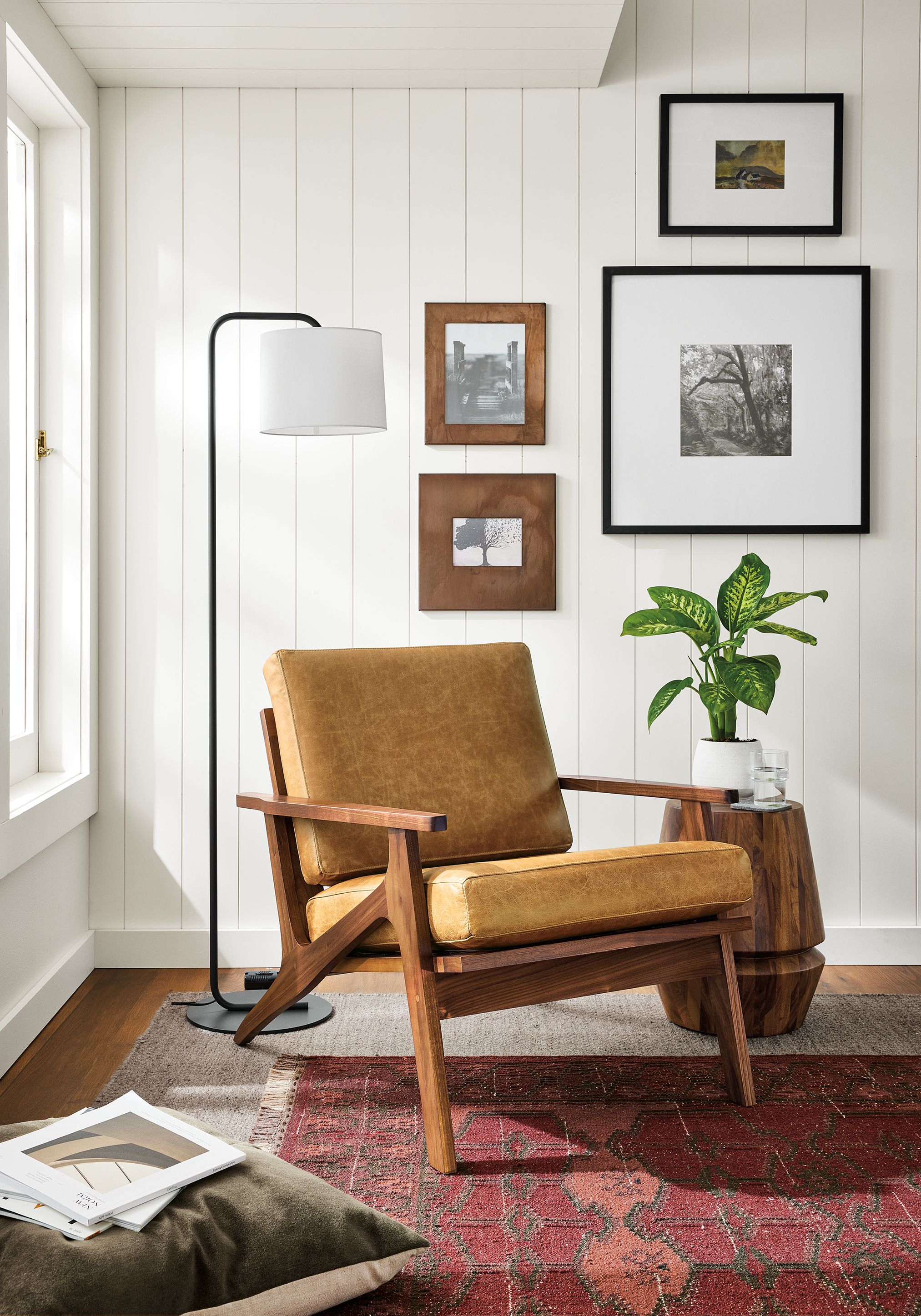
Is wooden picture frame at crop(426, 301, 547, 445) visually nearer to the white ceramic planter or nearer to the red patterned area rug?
the white ceramic planter

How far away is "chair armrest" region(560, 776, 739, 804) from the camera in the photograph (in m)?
2.29

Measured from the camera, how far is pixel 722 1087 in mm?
2266

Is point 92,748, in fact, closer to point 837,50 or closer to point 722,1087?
point 722,1087

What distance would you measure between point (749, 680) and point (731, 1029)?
79 cm

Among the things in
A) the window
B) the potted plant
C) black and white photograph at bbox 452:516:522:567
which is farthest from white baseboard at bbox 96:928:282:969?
the potted plant

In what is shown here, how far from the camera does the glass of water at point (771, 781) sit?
259cm

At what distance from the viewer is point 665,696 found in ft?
9.03

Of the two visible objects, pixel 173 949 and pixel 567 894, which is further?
pixel 173 949

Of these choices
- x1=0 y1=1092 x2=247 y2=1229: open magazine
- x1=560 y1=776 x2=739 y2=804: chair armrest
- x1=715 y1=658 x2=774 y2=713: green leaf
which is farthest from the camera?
x1=715 y1=658 x2=774 y2=713: green leaf

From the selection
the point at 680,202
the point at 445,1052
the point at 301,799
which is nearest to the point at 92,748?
the point at 301,799

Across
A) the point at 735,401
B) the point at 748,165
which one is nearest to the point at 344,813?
the point at 735,401

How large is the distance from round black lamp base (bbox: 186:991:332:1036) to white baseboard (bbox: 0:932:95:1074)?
33 cm

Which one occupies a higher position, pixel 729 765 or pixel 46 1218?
pixel 729 765

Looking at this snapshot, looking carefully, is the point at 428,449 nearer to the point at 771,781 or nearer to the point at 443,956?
the point at 771,781
